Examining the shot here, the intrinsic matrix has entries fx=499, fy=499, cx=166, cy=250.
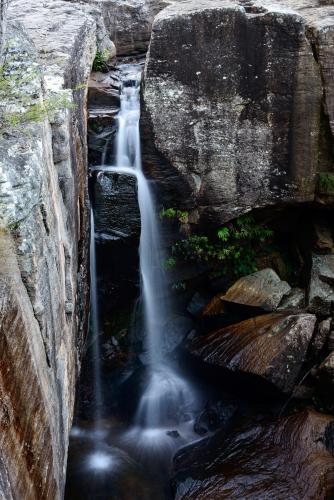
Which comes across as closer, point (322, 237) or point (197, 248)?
point (197, 248)

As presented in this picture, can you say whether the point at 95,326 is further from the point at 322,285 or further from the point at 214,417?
the point at 322,285

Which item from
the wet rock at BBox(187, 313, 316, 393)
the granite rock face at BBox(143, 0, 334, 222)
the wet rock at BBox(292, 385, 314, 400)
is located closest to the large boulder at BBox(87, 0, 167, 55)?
the granite rock face at BBox(143, 0, 334, 222)

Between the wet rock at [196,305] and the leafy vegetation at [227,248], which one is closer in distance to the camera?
the leafy vegetation at [227,248]

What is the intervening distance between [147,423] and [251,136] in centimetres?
432

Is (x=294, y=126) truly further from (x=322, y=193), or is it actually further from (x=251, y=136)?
(x=322, y=193)

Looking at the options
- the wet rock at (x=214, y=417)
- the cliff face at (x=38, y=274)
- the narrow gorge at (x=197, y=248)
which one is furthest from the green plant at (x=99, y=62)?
the wet rock at (x=214, y=417)

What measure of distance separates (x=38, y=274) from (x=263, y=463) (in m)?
3.82

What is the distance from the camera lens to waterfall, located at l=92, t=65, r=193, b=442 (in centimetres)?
701

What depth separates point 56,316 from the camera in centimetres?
405

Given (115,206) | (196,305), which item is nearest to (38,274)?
(115,206)

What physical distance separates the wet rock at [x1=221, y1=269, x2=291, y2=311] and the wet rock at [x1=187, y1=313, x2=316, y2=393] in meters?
0.26

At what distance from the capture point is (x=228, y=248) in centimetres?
784

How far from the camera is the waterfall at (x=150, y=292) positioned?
276 inches

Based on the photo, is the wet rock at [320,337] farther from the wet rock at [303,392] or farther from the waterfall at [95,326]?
the waterfall at [95,326]
